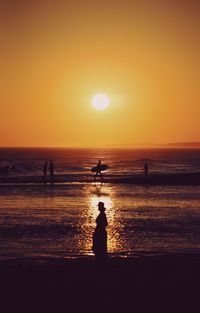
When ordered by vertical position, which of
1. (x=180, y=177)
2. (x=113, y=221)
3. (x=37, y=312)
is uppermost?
(x=180, y=177)

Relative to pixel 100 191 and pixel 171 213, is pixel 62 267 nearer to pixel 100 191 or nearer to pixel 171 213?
pixel 171 213

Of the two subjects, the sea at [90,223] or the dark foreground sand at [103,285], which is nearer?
the dark foreground sand at [103,285]

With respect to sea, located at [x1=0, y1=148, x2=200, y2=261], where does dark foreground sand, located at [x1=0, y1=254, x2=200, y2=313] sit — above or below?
below

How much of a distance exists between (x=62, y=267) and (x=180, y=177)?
43.4 meters

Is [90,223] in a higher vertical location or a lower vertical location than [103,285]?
higher

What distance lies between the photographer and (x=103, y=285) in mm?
13836

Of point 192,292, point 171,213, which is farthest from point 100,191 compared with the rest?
point 192,292

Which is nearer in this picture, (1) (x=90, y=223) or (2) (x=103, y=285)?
(2) (x=103, y=285)

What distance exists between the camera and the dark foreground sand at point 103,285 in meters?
12.1

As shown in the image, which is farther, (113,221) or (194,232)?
(113,221)

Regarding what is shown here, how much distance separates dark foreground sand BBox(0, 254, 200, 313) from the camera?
12125 mm

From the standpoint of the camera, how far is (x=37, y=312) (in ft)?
38.2

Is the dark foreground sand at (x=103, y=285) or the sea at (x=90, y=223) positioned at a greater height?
the sea at (x=90, y=223)

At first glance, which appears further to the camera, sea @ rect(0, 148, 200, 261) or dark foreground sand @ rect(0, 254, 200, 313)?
sea @ rect(0, 148, 200, 261)
